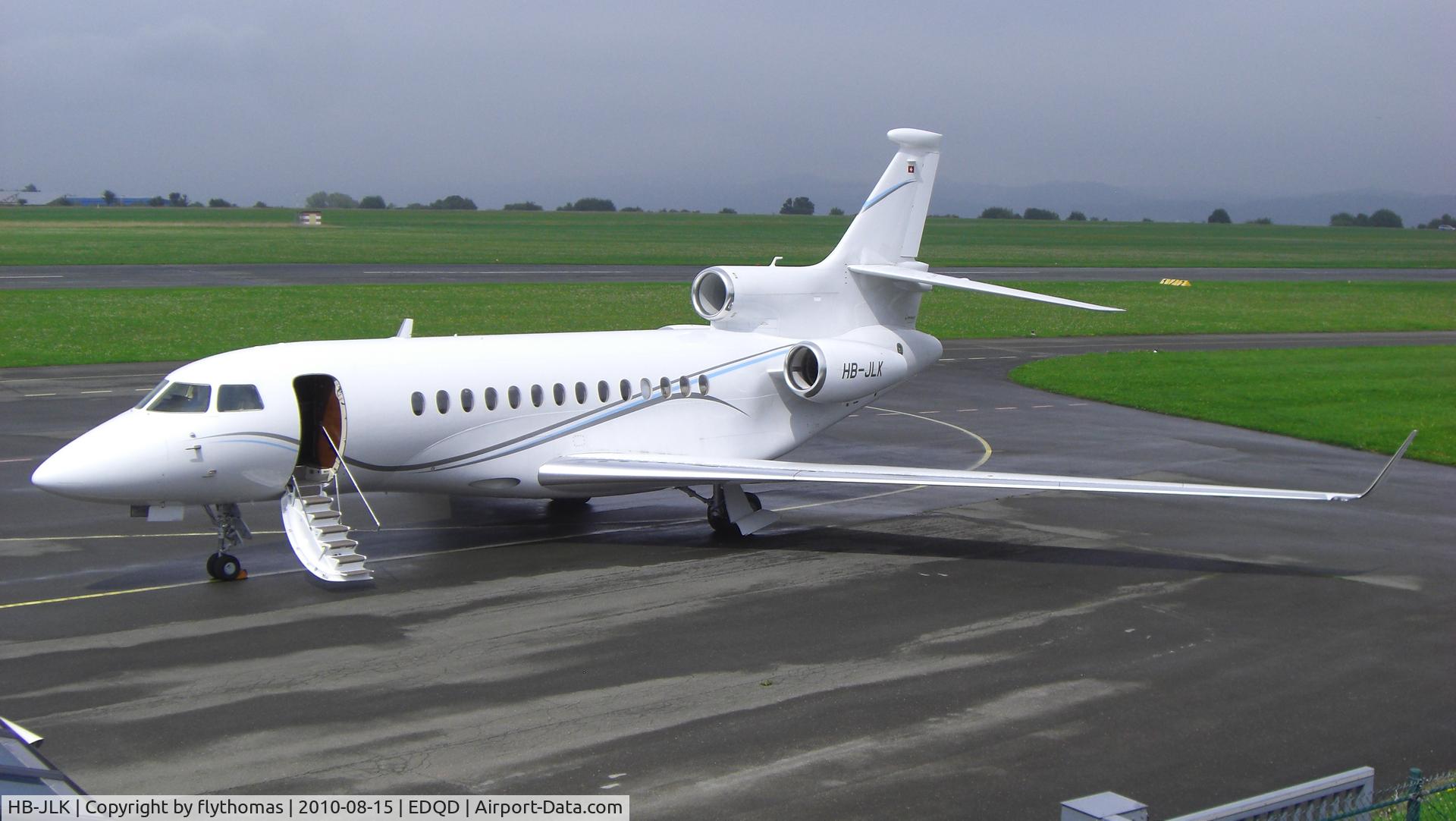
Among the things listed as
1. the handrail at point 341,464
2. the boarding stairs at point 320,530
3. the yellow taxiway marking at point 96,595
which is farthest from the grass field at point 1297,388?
the yellow taxiway marking at point 96,595

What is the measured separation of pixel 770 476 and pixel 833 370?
376cm

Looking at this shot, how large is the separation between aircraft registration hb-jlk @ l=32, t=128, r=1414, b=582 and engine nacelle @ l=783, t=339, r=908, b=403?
0.03 metres

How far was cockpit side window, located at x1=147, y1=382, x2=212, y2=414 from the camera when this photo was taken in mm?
18344

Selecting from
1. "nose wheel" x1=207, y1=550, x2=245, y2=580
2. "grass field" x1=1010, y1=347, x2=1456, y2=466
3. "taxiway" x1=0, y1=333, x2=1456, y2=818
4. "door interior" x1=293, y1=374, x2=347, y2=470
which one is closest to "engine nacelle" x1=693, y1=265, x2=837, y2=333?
"taxiway" x1=0, y1=333, x2=1456, y2=818

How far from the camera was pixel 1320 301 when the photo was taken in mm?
72688

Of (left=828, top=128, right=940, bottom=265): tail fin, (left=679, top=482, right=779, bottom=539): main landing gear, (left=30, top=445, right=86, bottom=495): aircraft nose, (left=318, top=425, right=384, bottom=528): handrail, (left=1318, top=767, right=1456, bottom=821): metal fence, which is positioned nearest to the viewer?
(left=1318, top=767, right=1456, bottom=821): metal fence

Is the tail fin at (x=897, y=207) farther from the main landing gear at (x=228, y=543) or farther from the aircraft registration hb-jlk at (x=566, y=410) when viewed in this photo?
the main landing gear at (x=228, y=543)

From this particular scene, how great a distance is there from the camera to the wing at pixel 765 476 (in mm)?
19828

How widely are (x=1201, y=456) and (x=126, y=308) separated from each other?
43.5 metres

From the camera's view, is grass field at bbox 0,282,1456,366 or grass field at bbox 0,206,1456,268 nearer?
grass field at bbox 0,282,1456,366

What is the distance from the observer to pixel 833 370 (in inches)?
930

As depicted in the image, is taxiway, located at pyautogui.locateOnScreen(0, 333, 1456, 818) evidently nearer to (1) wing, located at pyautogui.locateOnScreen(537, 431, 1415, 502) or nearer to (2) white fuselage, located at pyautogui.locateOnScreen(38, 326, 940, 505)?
(1) wing, located at pyautogui.locateOnScreen(537, 431, 1415, 502)

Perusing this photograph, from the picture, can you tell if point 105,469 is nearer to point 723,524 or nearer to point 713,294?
point 723,524

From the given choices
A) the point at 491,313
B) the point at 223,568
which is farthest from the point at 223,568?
the point at 491,313
